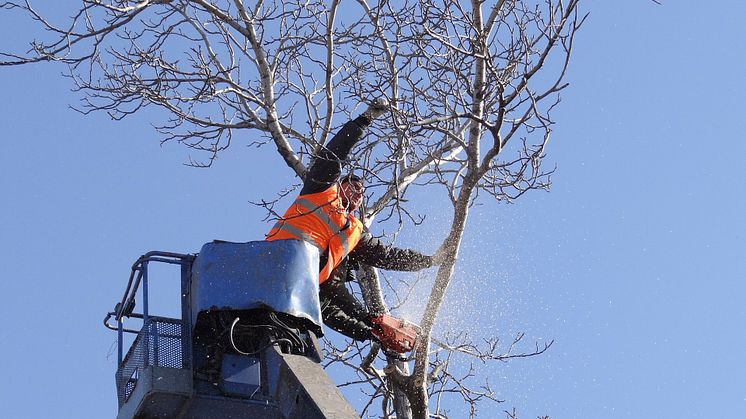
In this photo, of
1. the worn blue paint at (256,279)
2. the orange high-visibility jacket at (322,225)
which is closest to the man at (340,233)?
the orange high-visibility jacket at (322,225)

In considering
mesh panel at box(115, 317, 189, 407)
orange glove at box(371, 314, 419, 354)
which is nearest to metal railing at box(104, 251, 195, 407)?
mesh panel at box(115, 317, 189, 407)

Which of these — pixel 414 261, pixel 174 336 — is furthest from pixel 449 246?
pixel 174 336

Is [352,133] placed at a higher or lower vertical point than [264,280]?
higher

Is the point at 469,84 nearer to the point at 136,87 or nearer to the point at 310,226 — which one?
the point at 310,226

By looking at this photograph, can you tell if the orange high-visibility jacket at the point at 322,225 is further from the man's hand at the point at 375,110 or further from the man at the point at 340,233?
the man's hand at the point at 375,110

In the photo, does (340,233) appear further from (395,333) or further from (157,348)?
(157,348)

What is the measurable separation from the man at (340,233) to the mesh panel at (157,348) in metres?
1.25

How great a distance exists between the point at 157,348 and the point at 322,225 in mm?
1604

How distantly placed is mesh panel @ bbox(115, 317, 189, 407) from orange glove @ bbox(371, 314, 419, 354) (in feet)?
6.25

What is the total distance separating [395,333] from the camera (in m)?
8.96

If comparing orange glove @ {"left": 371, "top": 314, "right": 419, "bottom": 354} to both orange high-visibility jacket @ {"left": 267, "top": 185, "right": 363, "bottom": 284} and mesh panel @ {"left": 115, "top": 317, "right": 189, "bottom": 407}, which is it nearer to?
orange high-visibility jacket @ {"left": 267, "top": 185, "right": 363, "bottom": 284}

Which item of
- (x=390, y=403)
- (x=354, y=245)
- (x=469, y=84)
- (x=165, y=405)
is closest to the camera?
(x=165, y=405)

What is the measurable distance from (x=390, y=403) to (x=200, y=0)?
3.22 metres

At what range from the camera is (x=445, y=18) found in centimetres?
820
